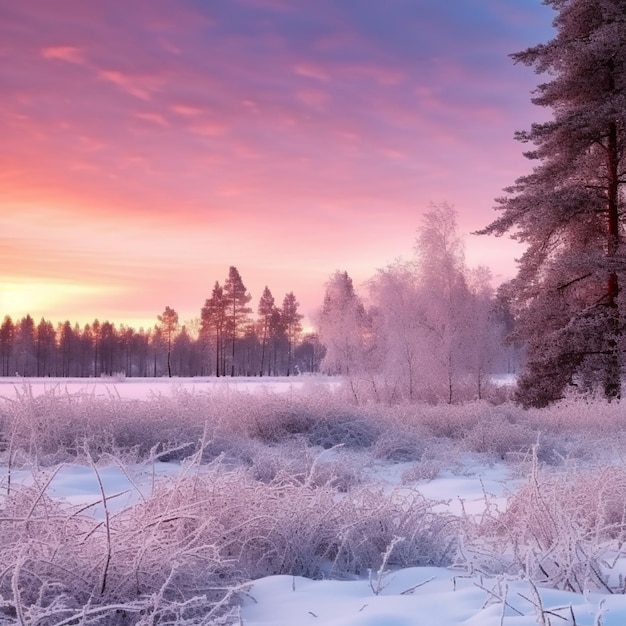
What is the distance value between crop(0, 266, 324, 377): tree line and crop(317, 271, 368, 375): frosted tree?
1613 inches

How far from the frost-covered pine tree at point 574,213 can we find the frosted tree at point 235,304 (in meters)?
47.1

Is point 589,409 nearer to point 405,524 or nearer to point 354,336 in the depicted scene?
point 405,524

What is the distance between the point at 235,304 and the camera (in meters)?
62.8

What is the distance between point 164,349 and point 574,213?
75966 millimetres

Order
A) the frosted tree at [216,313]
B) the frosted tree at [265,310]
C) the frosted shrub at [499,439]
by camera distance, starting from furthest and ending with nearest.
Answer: the frosted tree at [265,310]
the frosted tree at [216,313]
the frosted shrub at [499,439]

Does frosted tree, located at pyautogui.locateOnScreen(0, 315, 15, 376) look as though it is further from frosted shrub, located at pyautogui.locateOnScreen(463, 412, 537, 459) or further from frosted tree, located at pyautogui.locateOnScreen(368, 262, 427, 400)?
frosted shrub, located at pyautogui.locateOnScreen(463, 412, 537, 459)

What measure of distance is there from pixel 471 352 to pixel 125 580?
18.3 m

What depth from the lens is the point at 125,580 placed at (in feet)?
8.64

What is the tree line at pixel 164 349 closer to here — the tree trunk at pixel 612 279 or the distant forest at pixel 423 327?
the distant forest at pixel 423 327

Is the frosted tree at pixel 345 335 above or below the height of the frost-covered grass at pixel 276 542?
above

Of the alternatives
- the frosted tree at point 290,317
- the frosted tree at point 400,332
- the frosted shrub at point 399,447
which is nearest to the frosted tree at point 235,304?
the frosted tree at point 290,317

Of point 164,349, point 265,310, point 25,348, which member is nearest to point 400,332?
point 265,310

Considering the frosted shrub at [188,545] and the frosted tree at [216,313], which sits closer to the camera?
the frosted shrub at [188,545]

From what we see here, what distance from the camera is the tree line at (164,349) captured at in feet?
236
